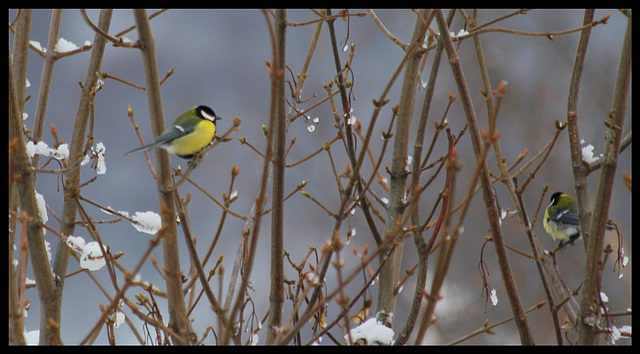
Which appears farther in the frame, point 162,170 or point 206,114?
point 206,114

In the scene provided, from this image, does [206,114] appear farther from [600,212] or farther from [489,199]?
[600,212]

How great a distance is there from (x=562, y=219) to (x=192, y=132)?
228 cm

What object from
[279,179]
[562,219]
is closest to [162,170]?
[279,179]

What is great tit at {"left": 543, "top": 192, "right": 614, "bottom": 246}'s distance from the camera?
324cm

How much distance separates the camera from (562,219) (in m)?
3.32

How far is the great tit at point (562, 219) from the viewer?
3.24 metres

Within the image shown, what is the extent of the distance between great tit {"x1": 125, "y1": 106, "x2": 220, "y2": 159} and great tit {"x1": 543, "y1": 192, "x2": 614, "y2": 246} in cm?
201

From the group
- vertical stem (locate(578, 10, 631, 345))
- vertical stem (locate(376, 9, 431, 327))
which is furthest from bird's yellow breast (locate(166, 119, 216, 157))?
vertical stem (locate(578, 10, 631, 345))

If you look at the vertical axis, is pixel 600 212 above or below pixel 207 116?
below

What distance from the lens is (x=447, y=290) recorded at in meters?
5.25

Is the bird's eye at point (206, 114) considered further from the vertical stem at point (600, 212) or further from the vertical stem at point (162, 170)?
the vertical stem at point (600, 212)

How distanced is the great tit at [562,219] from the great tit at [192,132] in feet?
6.60

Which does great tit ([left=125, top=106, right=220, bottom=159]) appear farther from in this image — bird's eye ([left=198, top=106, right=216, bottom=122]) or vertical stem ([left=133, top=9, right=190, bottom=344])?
vertical stem ([left=133, top=9, right=190, bottom=344])
